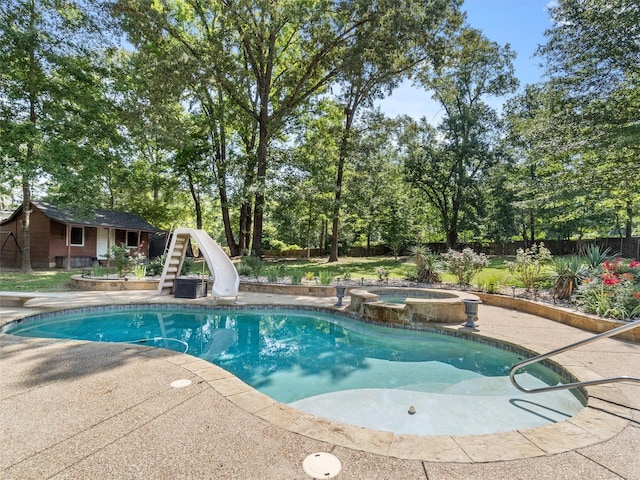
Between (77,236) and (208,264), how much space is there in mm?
13717

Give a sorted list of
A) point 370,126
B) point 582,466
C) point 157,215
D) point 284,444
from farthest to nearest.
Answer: point 157,215 < point 370,126 < point 284,444 < point 582,466

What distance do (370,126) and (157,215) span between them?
1724cm

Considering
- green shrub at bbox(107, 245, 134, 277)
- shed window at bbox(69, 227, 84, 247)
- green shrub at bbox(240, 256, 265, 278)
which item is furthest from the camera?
shed window at bbox(69, 227, 84, 247)

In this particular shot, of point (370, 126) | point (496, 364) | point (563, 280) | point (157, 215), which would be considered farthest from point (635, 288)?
point (157, 215)

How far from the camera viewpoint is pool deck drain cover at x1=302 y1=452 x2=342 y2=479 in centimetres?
204

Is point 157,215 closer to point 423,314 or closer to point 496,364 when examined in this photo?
point 423,314

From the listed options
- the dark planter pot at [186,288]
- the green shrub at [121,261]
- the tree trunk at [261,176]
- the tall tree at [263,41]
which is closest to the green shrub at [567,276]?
the dark planter pot at [186,288]

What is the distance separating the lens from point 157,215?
25.4 meters

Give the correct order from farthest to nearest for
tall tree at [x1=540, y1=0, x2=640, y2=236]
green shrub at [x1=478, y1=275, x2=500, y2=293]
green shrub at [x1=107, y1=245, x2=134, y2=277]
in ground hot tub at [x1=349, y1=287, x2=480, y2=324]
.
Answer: green shrub at [x1=107, y1=245, x2=134, y2=277]
tall tree at [x1=540, y1=0, x2=640, y2=236]
green shrub at [x1=478, y1=275, x2=500, y2=293]
in ground hot tub at [x1=349, y1=287, x2=480, y2=324]

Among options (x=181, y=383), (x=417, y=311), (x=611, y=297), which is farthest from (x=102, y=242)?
(x=611, y=297)

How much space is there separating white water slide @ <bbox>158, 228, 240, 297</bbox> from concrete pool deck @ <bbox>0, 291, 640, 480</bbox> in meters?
5.43

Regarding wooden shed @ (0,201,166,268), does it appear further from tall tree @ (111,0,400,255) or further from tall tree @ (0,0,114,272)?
tall tree @ (111,0,400,255)

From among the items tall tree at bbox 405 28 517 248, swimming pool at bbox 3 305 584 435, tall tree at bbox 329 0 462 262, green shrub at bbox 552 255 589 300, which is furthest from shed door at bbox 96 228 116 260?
green shrub at bbox 552 255 589 300

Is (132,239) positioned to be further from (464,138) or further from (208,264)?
(464,138)
